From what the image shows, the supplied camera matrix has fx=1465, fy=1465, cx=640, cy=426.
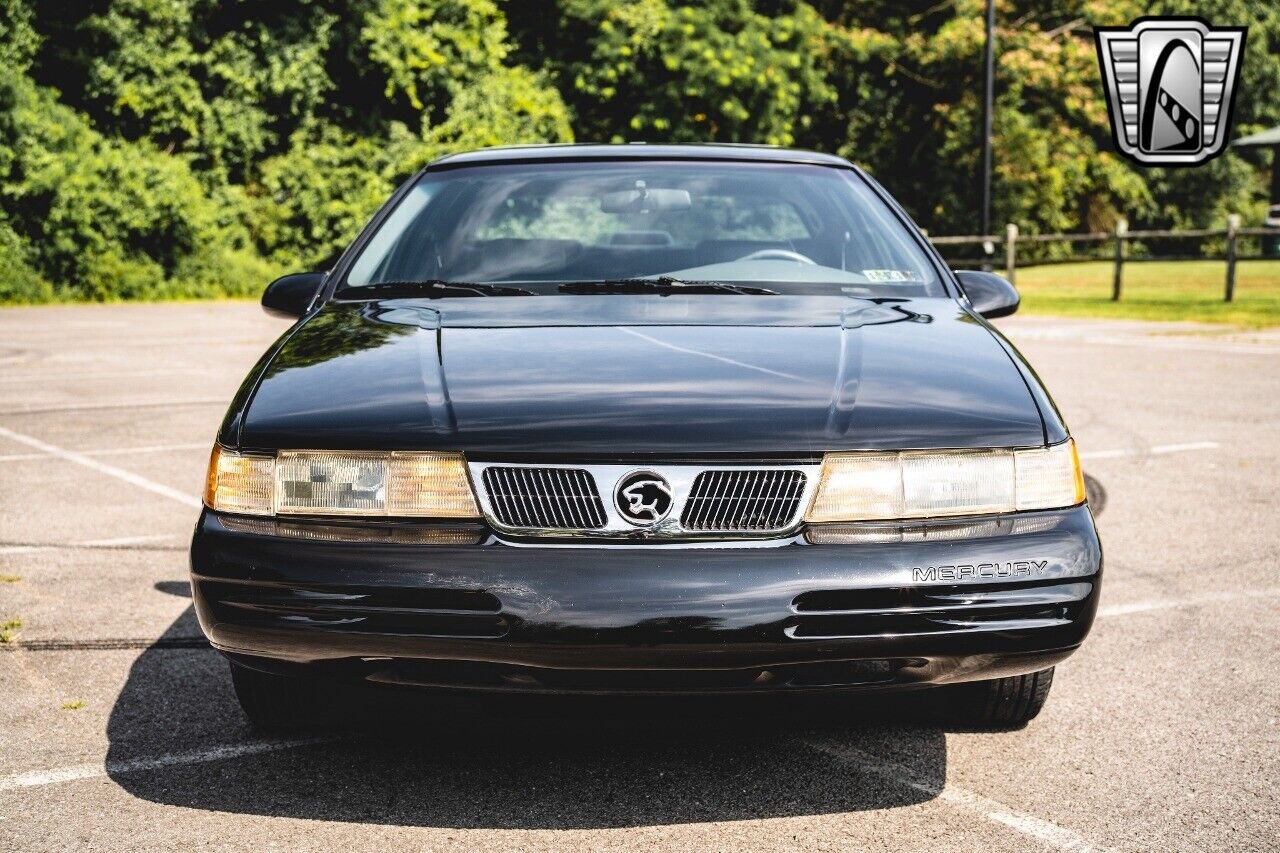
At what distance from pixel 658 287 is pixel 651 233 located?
1.42 ft

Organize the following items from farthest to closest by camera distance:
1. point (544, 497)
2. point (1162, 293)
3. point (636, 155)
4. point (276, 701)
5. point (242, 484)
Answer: point (1162, 293) → point (636, 155) → point (276, 701) → point (242, 484) → point (544, 497)

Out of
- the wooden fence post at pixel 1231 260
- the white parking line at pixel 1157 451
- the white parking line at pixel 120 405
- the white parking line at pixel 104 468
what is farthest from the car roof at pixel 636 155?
the wooden fence post at pixel 1231 260

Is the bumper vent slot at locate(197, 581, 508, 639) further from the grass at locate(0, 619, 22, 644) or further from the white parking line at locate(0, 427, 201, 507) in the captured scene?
the white parking line at locate(0, 427, 201, 507)

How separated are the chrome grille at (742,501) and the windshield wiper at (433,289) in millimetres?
1218

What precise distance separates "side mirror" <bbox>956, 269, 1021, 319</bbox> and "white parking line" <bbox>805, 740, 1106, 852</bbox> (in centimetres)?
139

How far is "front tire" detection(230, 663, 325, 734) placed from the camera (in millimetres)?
3420

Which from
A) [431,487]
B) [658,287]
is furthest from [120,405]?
[431,487]

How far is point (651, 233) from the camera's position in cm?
429

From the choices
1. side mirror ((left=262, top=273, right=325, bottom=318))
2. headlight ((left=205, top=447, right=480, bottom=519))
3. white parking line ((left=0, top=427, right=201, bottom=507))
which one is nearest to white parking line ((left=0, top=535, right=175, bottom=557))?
white parking line ((left=0, top=427, right=201, bottom=507))

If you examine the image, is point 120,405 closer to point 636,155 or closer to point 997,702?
point 636,155

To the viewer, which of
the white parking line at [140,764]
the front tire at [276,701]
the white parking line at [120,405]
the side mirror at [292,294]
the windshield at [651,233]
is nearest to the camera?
the white parking line at [140,764]

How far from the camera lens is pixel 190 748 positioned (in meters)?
3.45

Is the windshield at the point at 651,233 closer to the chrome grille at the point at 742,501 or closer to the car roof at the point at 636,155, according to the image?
the car roof at the point at 636,155

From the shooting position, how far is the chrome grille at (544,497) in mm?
2811
